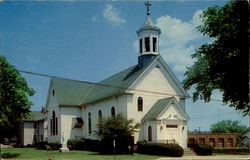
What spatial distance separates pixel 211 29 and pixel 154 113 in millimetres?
12192

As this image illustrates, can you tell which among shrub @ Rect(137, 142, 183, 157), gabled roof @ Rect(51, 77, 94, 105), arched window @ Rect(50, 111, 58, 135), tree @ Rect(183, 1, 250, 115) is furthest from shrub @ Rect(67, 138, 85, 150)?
tree @ Rect(183, 1, 250, 115)

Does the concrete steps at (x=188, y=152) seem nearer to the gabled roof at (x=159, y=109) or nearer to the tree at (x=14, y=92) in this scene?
the gabled roof at (x=159, y=109)

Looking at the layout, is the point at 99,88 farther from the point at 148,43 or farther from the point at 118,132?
the point at 118,132

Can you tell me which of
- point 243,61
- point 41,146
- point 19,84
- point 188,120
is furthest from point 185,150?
point 41,146

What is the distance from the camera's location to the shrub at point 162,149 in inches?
1208

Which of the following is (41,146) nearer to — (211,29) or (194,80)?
(194,80)

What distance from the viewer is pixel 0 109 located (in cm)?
2759

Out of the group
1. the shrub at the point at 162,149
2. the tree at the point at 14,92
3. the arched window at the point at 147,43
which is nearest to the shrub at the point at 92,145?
the shrub at the point at 162,149

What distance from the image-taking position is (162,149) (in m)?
31.4

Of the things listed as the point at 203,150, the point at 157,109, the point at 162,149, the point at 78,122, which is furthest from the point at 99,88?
the point at 203,150

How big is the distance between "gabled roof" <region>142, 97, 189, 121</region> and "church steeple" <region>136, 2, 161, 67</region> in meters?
5.17

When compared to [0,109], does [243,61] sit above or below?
above

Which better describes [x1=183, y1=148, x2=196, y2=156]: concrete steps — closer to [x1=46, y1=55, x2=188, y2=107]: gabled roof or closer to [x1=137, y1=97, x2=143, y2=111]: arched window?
[x1=137, y1=97, x2=143, y2=111]: arched window

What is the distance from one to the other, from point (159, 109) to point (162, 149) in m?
5.04
